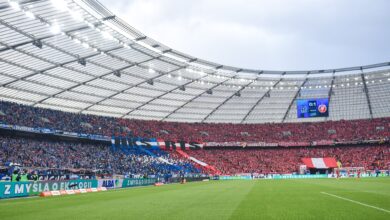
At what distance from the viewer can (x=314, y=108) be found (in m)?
57.0

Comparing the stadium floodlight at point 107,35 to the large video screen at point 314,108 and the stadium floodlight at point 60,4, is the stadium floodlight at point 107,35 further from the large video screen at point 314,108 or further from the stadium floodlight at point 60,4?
the large video screen at point 314,108

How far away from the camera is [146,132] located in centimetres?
7094

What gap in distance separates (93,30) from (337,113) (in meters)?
58.1

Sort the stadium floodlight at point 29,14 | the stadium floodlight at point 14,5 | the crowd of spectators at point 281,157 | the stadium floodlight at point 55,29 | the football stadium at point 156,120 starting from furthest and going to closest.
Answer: the crowd of spectators at point 281,157 < the stadium floodlight at point 55,29 < the football stadium at point 156,120 < the stadium floodlight at point 29,14 < the stadium floodlight at point 14,5

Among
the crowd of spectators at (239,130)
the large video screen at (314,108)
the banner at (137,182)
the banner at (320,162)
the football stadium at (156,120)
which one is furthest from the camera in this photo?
the banner at (320,162)

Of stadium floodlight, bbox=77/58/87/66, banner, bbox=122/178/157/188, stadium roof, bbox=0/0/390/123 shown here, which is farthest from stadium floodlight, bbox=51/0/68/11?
banner, bbox=122/178/157/188

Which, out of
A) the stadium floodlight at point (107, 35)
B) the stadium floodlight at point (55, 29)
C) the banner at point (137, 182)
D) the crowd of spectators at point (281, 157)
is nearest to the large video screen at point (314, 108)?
the crowd of spectators at point (281, 157)

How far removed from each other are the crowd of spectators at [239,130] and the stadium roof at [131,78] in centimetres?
151

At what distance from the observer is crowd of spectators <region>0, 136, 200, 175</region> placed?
43.5 metres

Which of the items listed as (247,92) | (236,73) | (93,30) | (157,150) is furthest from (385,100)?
(93,30)

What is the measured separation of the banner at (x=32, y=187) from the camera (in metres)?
23.8

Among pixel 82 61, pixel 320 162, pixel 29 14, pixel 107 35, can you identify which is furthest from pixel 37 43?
pixel 320 162

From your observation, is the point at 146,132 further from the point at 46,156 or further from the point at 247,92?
the point at 46,156

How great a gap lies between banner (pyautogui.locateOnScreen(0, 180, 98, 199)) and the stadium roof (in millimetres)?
14208
